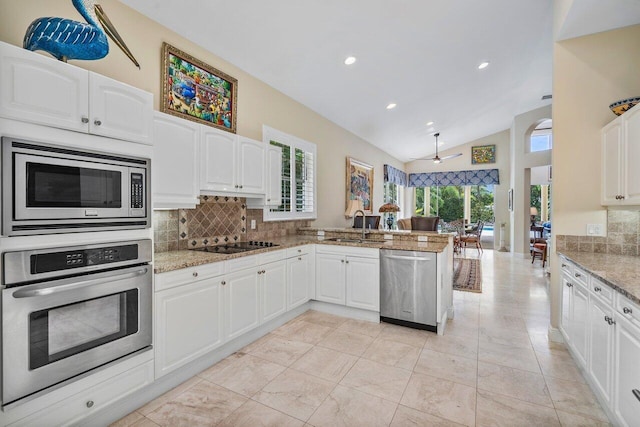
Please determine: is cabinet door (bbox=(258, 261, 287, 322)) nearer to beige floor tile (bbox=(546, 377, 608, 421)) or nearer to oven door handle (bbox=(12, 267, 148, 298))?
oven door handle (bbox=(12, 267, 148, 298))

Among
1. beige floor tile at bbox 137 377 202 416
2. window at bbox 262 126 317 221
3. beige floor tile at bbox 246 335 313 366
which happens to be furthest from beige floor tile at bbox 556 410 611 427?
window at bbox 262 126 317 221

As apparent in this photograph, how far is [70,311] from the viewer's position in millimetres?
1572

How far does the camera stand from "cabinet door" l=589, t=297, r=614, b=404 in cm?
169

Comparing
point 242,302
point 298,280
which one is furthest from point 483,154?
point 242,302

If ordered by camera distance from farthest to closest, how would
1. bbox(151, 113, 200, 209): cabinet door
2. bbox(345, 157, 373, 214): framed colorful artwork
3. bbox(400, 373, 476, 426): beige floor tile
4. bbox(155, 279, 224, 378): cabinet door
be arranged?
bbox(345, 157, 373, 214): framed colorful artwork, bbox(151, 113, 200, 209): cabinet door, bbox(155, 279, 224, 378): cabinet door, bbox(400, 373, 476, 426): beige floor tile

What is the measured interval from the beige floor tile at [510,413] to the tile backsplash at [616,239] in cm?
161

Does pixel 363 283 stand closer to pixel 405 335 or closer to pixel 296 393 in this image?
pixel 405 335

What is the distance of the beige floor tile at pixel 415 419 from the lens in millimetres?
1799

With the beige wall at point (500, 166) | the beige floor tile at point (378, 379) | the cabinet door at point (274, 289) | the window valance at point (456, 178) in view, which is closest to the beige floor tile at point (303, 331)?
the cabinet door at point (274, 289)

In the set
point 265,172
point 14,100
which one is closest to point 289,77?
point 265,172

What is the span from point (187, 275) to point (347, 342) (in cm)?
163

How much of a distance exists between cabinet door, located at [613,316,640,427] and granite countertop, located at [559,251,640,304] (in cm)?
16

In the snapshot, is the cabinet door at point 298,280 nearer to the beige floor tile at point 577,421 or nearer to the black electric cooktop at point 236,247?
the black electric cooktop at point 236,247

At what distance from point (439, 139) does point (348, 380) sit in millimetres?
7896
